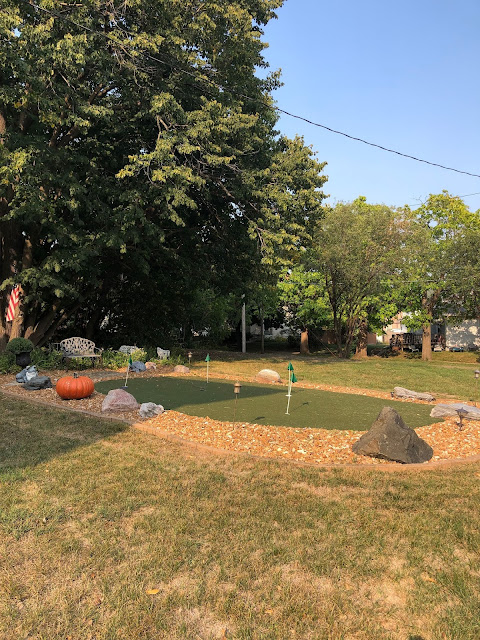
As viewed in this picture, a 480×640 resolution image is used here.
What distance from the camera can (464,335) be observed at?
31.6 m

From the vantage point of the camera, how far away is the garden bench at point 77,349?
13.4 metres

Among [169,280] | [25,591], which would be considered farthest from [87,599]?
[169,280]

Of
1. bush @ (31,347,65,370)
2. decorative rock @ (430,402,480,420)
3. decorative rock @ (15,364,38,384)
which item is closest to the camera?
decorative rock @ (430,402,480,420)

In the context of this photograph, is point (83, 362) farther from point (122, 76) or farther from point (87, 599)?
point (87, 599)

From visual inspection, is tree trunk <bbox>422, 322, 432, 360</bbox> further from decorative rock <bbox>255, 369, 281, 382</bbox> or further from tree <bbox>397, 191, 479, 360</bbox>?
decorative rock <bbox>255, 369, 281, 382</bbox>

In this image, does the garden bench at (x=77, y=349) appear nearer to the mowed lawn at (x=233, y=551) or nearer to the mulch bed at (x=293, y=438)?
the mulch bed at (x=293, y=438)

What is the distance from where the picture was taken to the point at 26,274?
12062 mm

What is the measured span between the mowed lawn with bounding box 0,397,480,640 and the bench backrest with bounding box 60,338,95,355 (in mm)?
9745

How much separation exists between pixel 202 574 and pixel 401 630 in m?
1.19

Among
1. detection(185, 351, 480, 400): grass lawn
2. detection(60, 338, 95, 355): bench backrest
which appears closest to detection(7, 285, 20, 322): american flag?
detection(60, 338, 95, 355): bench backrest

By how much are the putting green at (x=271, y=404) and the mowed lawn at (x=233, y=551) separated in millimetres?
2217

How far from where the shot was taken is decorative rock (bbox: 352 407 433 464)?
493 cm

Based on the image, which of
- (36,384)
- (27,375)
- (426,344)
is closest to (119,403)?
(36,384)

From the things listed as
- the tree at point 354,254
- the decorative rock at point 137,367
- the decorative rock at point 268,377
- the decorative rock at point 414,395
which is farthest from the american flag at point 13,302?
the tree at point 354,254
